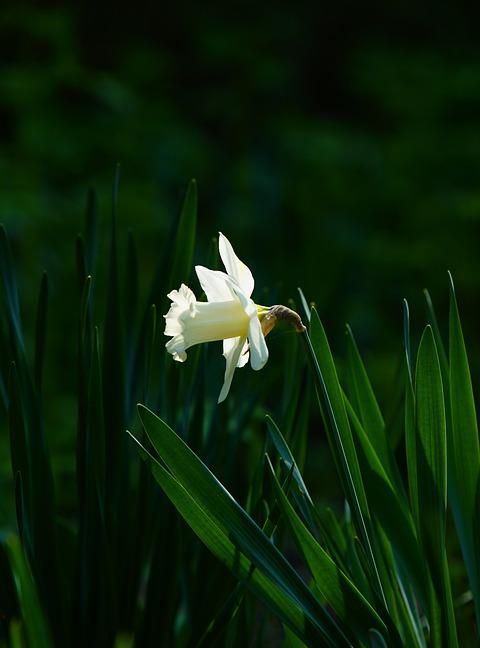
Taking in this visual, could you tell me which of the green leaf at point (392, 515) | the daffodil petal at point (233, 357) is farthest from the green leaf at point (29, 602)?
the green leaf at point (392, 515)

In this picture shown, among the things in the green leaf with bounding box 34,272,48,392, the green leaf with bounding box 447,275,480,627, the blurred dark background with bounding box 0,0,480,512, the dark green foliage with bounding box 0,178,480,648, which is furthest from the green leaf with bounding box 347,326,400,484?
the blurred dark background with bounding box 0,0,480,512

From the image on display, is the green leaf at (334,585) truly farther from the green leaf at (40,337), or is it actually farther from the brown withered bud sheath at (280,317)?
the green leaf at (40,337)

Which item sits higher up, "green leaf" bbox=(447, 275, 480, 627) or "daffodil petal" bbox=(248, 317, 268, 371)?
"daffodil petal" bbox=(248, 317, 268, 371)

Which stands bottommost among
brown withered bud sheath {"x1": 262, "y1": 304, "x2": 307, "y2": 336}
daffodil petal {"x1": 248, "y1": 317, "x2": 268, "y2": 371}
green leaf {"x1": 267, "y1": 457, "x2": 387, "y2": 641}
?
green leaf {"x1": 267, "y1": 457, "x2": 387, "y2": 641}

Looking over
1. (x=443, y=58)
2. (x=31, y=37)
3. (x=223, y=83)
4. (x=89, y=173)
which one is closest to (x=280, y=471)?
(x=31, y=37)

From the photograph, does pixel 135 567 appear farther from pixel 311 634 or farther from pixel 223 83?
pixel 223 83

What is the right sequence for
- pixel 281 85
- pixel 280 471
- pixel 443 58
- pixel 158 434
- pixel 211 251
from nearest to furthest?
→ pixel 158 434, pixel 280 471, pixel 211 251, pixel 443 58, pixel 281 85

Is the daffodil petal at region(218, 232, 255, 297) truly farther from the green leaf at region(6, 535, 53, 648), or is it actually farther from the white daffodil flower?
the green leaf at region(6, 535, 53, 648)
